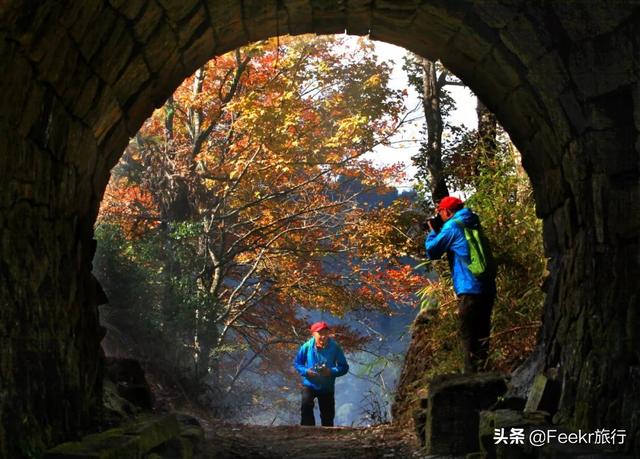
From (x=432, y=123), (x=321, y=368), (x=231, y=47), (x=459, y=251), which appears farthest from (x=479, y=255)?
(x=432, y=123)

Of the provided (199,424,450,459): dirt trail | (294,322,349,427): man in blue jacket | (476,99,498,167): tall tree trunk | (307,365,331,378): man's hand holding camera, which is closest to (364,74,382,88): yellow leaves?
(476,99,498,167): tall tree trunk

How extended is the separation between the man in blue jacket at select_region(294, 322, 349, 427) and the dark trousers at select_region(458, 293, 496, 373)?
293 cm

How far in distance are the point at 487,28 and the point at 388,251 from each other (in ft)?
24.2

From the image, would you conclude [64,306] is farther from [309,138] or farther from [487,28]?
[309,138]

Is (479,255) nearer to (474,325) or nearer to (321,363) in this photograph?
(474,325)

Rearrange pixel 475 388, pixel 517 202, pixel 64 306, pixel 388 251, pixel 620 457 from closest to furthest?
pixel 620 457 < pixel 64 306 < pixel 475 388 < pixel 517 202 < pixel 388 251

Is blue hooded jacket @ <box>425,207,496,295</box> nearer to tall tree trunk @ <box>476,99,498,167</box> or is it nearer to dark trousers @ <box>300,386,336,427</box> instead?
tall tree trunk @ <box>476,99,498,167</box>

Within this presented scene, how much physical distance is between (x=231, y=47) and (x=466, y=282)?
9.39 ft

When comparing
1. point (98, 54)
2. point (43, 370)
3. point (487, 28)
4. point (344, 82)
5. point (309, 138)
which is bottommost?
point (43, 370)

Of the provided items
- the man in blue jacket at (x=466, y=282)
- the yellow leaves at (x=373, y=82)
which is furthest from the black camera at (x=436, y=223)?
the yellow leaves at (x=373, y=82)

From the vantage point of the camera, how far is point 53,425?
443 centimetres

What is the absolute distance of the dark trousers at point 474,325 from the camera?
7.05 meters

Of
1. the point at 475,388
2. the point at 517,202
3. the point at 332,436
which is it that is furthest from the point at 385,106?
the point at 475,388

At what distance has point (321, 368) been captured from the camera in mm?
10055
